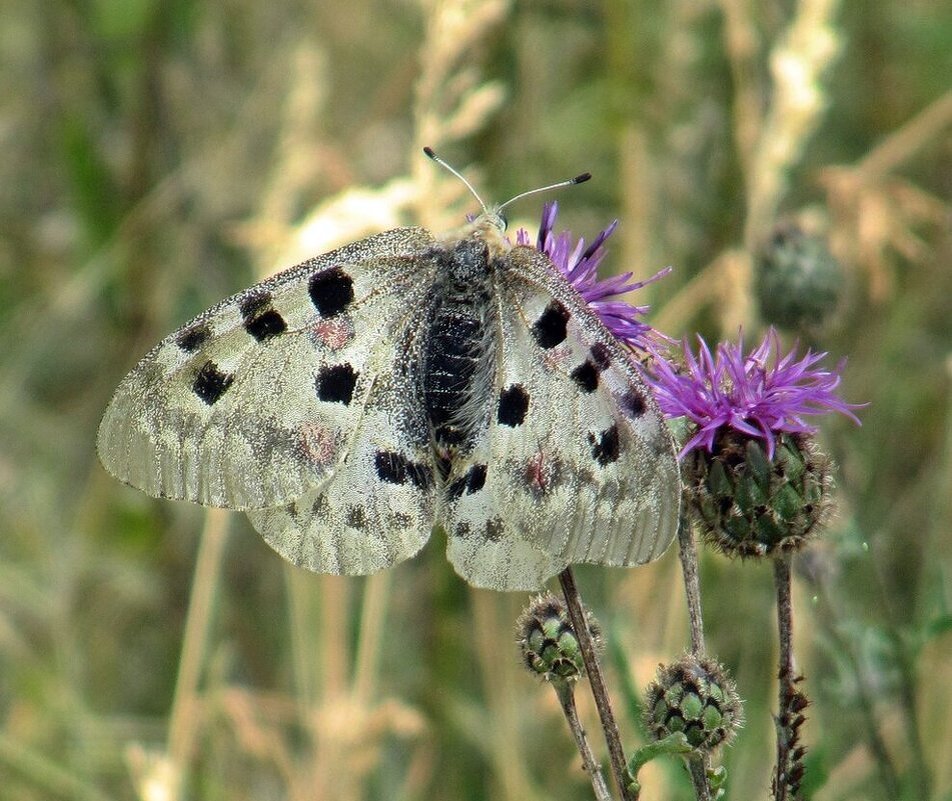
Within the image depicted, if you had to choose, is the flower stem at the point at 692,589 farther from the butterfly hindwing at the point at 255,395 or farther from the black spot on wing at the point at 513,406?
the butterfly hindwing at the point at 255,395

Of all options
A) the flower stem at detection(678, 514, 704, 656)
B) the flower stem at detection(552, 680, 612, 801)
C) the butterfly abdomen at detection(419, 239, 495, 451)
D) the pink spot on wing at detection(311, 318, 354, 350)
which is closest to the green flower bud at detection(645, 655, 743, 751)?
the flower stem at detection(678, 514, 704, 656)

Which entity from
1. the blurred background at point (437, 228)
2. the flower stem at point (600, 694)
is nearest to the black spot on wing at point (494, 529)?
the flower stem at point (600, 694)

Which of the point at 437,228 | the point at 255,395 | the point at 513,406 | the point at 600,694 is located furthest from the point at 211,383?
the point at 437,228

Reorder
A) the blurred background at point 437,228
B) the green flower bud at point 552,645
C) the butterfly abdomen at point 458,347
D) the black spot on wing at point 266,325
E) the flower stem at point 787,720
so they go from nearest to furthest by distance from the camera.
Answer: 1. the flower stem at point 787,720
2. the green flower bud at point 552,645
3. the butterfly abdomen at point 458,347
4. the black spot on wing at point 266,325
5. the blurred background at point 437,228

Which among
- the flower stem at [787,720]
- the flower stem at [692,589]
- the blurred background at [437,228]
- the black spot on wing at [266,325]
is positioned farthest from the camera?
the blurred background at [437,228]

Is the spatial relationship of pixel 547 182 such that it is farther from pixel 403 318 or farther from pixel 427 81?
pixel 403 318

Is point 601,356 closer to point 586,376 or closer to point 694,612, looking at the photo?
point 586,376

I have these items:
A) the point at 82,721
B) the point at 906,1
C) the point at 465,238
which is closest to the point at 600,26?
the point at 906,1
